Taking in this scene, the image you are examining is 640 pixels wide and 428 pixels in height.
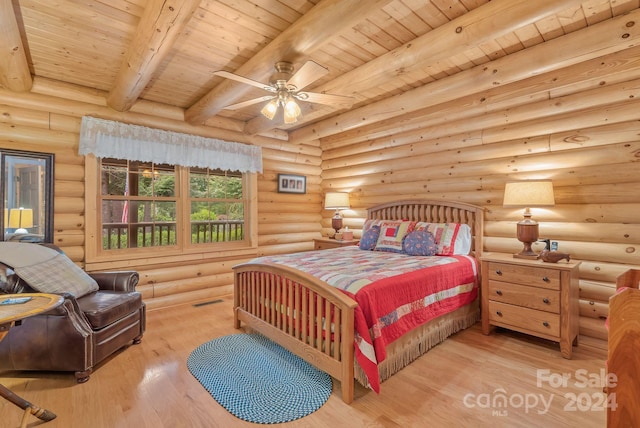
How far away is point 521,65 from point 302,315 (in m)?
2.77

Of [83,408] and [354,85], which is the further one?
[354,85]

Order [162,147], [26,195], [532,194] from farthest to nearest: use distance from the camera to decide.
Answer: [162,147] < [26,195] < [532,194]

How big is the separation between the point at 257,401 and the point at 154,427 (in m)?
0.60

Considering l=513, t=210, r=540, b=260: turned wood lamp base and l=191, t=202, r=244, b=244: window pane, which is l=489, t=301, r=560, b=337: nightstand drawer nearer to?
l=513, t=210, r=540, b=260: turned wood lamp base

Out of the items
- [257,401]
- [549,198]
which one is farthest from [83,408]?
[549,198]

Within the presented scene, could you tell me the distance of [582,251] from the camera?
9.68 ft

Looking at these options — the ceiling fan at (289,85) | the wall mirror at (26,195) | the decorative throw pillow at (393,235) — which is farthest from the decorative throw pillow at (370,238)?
the wall mirror at (26,195)

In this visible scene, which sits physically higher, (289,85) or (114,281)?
(289,85)

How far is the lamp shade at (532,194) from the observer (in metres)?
2.84

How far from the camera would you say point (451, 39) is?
7.32ft

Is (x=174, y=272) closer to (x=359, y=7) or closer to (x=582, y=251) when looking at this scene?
(x=359, y=7)

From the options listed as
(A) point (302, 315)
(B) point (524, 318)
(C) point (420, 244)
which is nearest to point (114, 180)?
(A) point (302, 315)

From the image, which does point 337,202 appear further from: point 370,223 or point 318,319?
point 318,319

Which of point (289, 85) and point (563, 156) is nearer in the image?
point (289, 85)
